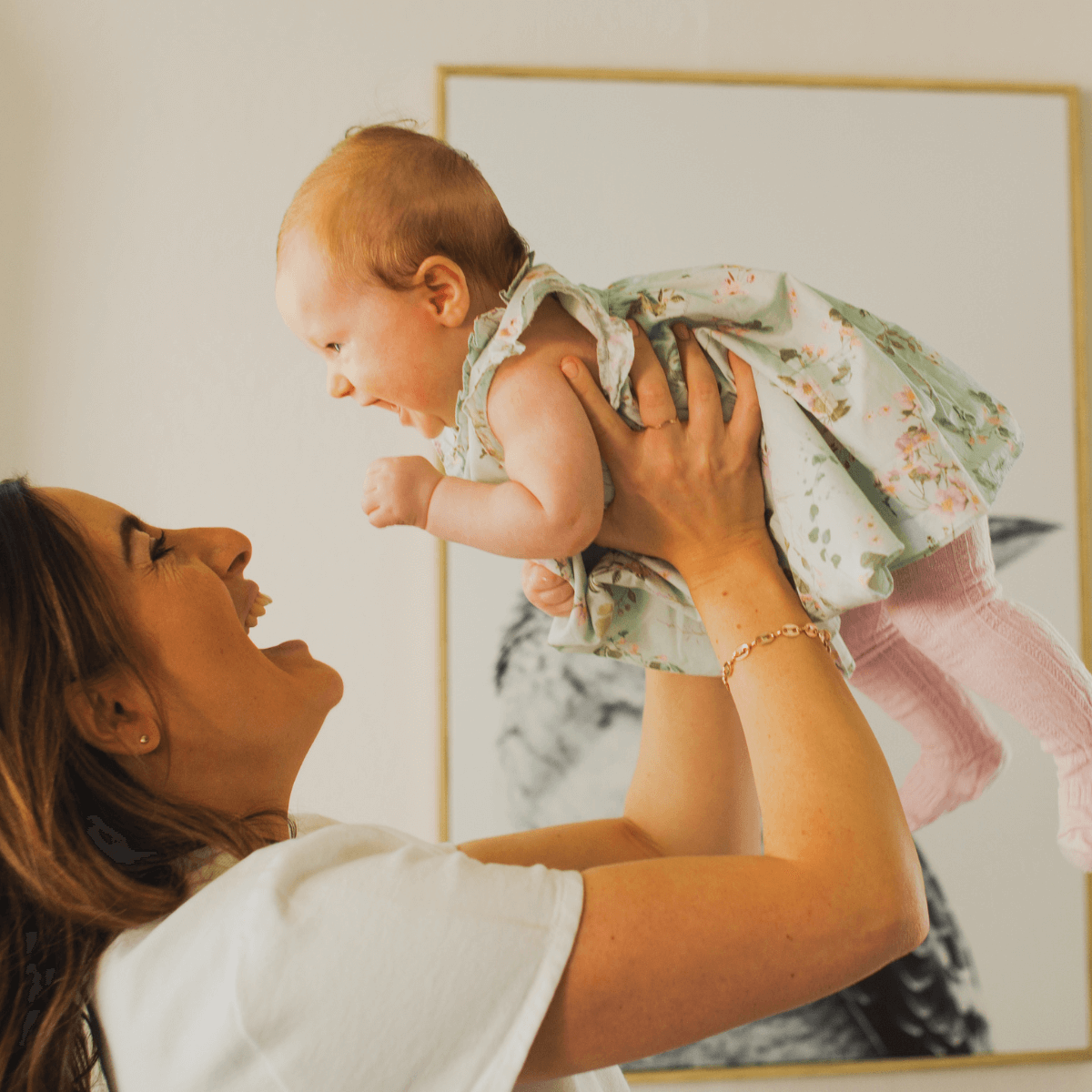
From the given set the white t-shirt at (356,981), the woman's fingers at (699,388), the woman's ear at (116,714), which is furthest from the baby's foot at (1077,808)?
the woman's ear at (116,714)

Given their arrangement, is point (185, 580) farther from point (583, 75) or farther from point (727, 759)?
point (583, 75)

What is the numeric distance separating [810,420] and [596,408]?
0.19 metres

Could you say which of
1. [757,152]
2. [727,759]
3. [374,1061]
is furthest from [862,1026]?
[757,152]

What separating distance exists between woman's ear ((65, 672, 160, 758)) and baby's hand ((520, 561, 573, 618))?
37cm

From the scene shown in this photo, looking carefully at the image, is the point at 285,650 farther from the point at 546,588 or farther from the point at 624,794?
the point at 624,794

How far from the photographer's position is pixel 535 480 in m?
0.79

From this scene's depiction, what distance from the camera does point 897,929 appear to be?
0.64 metres

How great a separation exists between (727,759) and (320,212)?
682 millimetres

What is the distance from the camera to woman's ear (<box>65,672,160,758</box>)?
72cm

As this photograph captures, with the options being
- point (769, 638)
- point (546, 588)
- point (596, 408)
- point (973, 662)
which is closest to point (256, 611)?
point (546, 588)

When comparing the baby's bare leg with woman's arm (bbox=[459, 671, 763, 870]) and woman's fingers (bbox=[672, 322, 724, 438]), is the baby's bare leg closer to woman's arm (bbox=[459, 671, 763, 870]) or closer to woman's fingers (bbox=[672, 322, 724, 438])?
woman's arm (bbox=[459, 671, 763, 870])

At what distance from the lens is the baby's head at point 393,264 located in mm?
855

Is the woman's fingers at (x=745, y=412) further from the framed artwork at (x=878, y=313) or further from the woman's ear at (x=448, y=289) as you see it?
the framed artwork at (x=878, y=313)

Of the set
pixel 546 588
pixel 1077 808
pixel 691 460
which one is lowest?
pixel 1077 808
